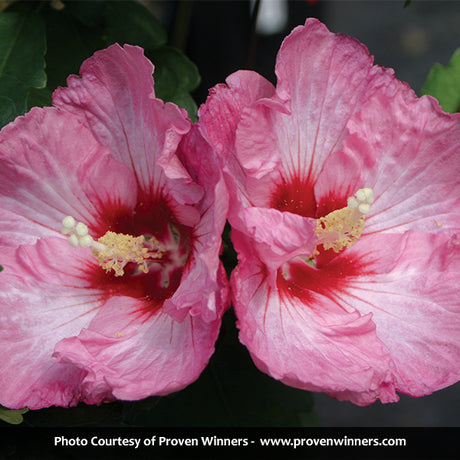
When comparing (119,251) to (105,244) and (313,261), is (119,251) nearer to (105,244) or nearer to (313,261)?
(105,244)

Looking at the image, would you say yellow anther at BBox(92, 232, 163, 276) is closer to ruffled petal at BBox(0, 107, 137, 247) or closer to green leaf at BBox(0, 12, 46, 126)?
ruffled petal at BBox(0, 107, 137, 247)

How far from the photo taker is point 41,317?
95cm

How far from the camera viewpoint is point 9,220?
99 cm

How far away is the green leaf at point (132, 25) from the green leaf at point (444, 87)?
1.93 ft

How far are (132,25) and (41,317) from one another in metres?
0.70

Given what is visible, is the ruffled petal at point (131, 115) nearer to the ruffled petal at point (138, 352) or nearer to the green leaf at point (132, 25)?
the ruffled petal at point (138, 352)

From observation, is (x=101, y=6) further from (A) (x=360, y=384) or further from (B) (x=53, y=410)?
(A) (x=360, y=384)

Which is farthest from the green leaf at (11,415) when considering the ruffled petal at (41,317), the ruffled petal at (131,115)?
the ruffled petal at (131,115)

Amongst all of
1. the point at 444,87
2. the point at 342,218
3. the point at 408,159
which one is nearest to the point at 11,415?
the point at 342,218

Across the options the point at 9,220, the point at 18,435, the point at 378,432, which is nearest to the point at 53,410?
the point at 18,435

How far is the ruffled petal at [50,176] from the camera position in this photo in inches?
37.7

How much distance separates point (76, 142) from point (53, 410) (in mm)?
499
